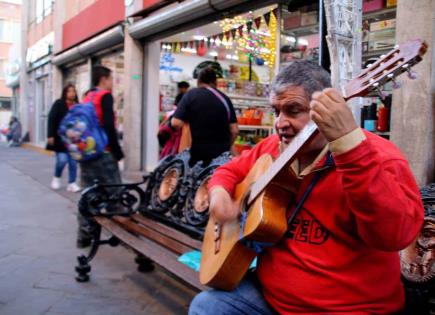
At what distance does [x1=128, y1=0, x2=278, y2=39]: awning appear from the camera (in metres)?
6.70

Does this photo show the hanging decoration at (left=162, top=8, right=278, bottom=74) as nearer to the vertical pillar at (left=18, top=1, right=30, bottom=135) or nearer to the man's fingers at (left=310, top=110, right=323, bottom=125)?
the man's fingers at (left=310, top=110, right=323, bottom=125)

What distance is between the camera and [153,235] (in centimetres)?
367

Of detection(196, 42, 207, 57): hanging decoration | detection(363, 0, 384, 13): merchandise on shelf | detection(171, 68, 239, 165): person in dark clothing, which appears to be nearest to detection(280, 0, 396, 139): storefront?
detection(363, 0, 384, 13): merchandise on shelf

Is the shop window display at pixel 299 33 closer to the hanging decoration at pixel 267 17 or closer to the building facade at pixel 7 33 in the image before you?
the hanging decoration at pixel 267 17

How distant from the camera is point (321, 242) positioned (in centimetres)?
165

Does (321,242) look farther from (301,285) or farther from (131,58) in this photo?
(131,58)

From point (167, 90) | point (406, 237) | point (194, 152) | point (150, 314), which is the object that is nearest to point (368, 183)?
point (406, 237)

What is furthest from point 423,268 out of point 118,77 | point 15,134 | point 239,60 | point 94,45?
point 15,134

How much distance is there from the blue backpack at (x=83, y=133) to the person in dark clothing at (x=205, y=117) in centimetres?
78

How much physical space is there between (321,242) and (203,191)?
2.08 m

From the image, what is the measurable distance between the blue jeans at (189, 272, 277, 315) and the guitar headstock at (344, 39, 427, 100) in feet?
2.84

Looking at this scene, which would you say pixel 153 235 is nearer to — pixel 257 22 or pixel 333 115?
pixel 333 115

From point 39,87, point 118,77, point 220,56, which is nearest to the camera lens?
point 220,56

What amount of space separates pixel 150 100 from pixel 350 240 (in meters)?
8.40
